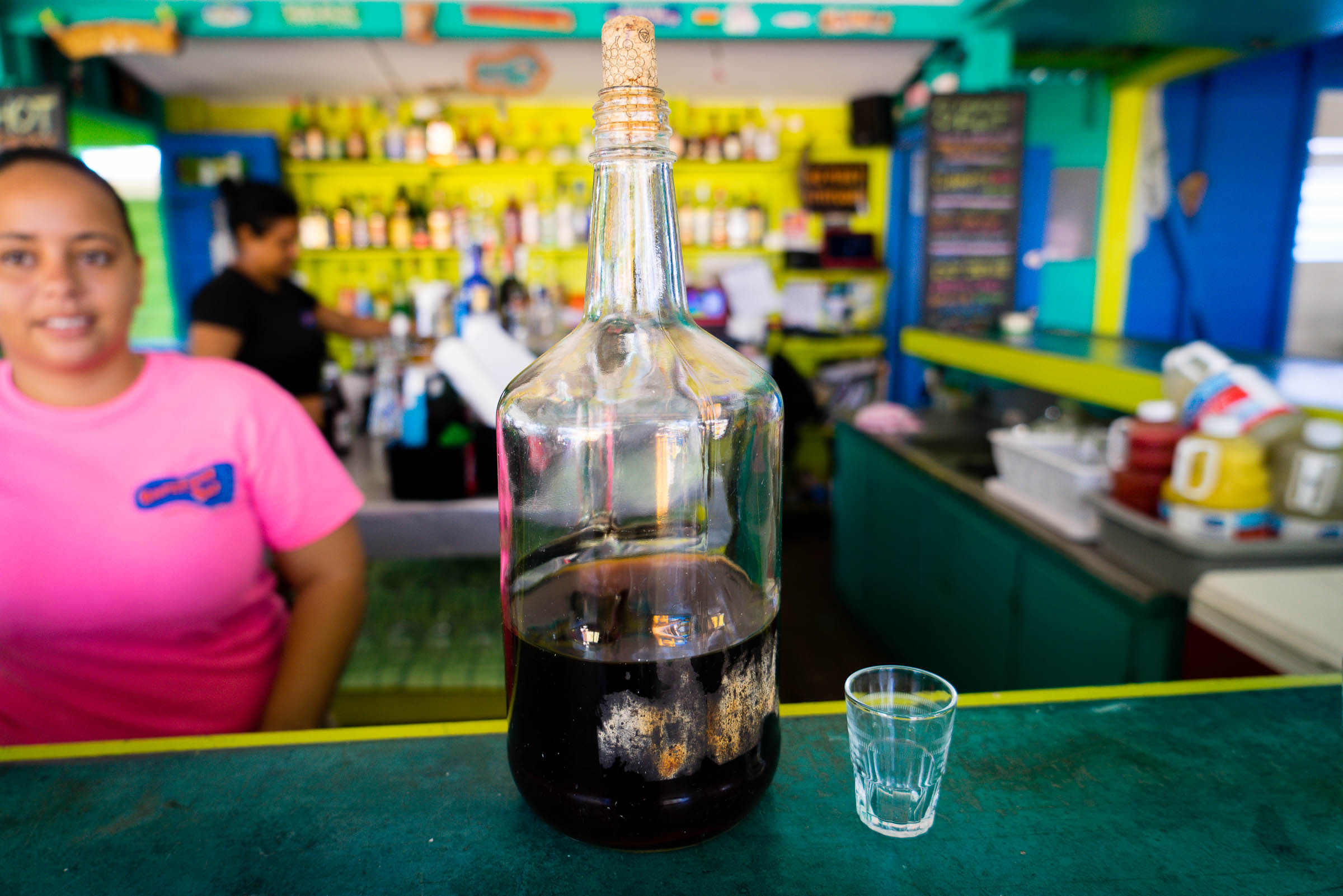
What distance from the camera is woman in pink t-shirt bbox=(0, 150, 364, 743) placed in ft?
A: 3.71

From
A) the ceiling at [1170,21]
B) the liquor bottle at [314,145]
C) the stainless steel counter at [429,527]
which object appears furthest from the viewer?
the liquor bottle at [314,145]

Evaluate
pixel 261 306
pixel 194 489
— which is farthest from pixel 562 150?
pixel 194 489

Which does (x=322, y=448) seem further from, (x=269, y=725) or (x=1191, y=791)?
(x=1191, y=791)

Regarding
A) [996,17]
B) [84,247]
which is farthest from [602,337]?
[996,17]

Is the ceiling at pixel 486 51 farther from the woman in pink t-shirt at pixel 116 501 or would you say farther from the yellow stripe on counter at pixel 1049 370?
the woman in pink t-shirt at pixel 116 501

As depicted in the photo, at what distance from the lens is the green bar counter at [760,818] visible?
582mm

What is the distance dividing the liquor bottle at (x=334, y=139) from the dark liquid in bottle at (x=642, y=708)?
5.55m

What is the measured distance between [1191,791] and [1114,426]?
4.96 feet

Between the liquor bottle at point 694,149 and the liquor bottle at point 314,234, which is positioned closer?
the liquor bottle at point 314,234

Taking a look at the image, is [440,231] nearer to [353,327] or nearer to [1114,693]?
[353,327]

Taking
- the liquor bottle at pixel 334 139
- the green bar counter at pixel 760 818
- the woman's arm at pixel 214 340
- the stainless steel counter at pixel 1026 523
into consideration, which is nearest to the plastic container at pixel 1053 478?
the stainless steel counter at pixel 1026 523

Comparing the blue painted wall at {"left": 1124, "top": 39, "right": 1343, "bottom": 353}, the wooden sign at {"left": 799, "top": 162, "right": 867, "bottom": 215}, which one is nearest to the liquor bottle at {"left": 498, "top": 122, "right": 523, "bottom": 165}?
the wooden sign at {"left": 799, "top": 162, "right": 867, "bottom": 215}

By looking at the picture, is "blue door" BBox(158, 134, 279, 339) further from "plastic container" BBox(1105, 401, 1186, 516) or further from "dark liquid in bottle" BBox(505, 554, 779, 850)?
"dark liquid in bottle" BBox(505, 554, 779, 850)

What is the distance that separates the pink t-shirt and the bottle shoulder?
78 cm
